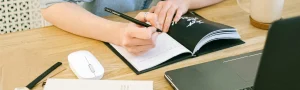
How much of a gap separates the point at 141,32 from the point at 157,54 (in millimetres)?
86

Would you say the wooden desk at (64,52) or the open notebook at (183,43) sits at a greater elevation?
the open notebook at (183,43)

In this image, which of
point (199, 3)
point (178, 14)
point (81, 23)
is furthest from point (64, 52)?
point (199, 3)

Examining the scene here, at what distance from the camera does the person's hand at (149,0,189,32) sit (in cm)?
122

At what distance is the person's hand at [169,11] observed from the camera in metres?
1.22

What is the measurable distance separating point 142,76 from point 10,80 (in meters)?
0.31

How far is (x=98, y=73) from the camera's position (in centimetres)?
97

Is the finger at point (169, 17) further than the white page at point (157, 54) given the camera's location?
Yes

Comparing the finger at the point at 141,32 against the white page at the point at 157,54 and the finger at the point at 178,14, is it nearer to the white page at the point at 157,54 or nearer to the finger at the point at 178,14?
the white page at the point at 157,54

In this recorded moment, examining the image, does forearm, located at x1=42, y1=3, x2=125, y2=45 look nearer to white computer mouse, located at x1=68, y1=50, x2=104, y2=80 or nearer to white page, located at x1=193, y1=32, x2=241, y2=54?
white computer mouse, located at x1=68, y1=50, x2=104, y2=80

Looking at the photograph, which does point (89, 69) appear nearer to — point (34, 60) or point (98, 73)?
point (98, 73)

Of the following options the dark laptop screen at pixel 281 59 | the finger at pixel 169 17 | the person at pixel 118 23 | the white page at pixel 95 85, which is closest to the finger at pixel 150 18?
the person at pixel 118 23

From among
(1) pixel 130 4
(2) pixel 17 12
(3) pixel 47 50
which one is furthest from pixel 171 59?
(2) pixel 17 12

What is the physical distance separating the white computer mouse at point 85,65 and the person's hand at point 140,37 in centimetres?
10

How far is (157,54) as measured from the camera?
108 centimetres
